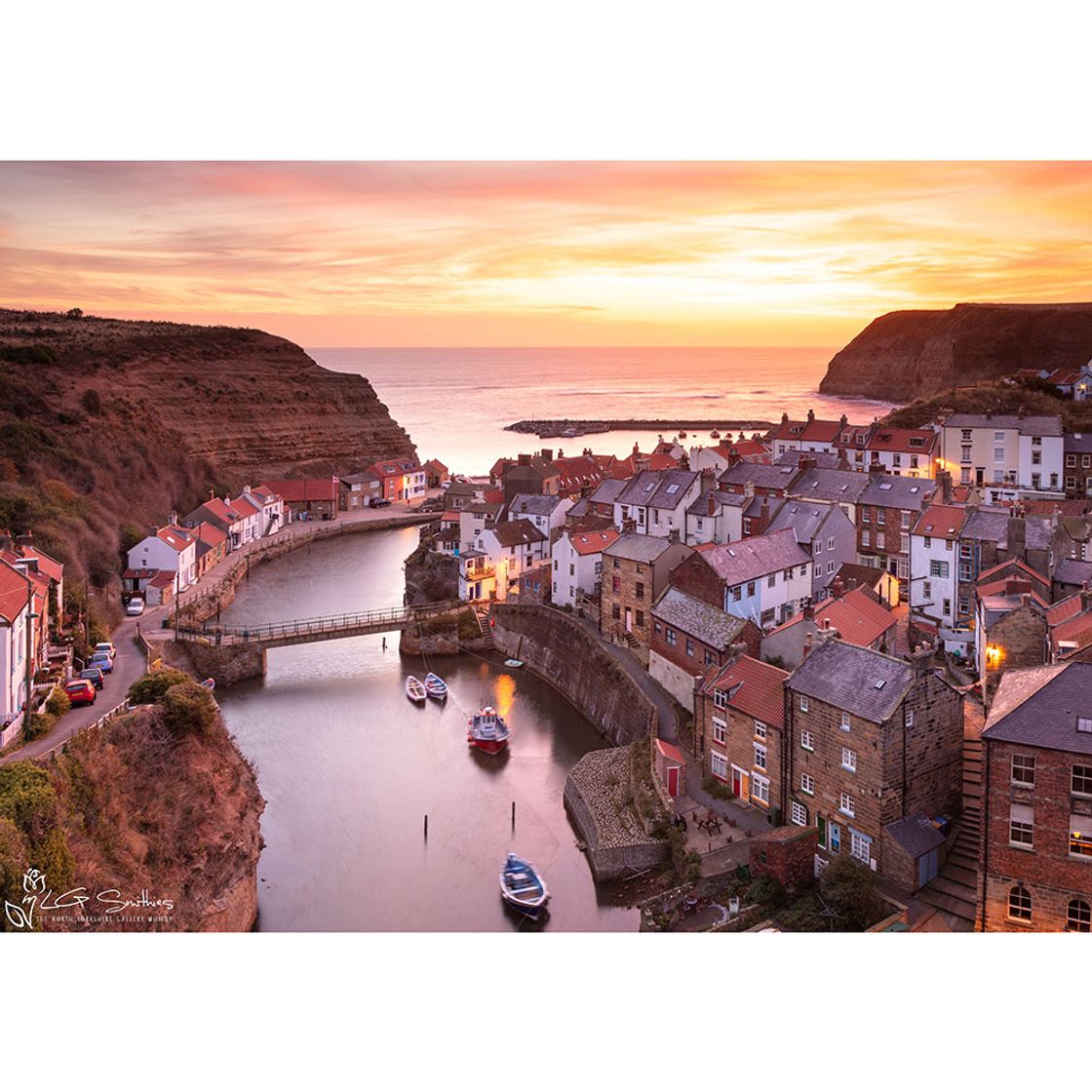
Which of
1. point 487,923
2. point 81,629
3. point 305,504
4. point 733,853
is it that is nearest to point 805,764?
point 733,853

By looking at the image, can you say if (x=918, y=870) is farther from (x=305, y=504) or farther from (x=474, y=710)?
(x=305, y=504)

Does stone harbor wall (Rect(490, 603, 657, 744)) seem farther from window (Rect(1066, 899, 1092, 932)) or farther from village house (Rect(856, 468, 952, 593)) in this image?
window (Rect(1066, 899, 1092, 932))

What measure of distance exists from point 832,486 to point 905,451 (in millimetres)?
5074

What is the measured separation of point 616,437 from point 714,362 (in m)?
35.9

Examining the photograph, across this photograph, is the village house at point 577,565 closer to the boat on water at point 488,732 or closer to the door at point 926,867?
the boat on water at point 488,732

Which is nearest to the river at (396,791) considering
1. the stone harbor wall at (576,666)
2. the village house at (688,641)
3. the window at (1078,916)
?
the stone harbor wall at (576,666)

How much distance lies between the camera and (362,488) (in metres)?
28.8

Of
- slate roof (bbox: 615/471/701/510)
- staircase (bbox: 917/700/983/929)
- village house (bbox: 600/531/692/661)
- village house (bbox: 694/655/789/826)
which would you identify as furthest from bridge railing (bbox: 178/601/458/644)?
staircase (bbox: 917/700/983/929)

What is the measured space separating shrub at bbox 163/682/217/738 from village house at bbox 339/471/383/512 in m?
20.5

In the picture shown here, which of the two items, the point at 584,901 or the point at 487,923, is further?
the point at 584,901

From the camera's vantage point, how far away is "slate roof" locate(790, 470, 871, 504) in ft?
51.0

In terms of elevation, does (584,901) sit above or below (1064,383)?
below

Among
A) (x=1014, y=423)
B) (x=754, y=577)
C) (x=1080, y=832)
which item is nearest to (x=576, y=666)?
(x=754, y=577)

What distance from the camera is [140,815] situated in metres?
6.91
